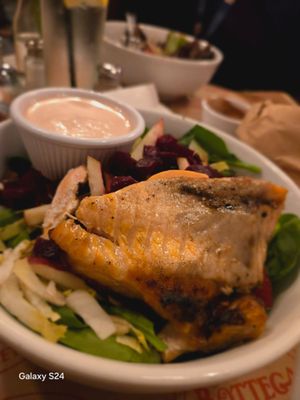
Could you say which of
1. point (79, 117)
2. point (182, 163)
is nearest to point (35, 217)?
point (79, 117)

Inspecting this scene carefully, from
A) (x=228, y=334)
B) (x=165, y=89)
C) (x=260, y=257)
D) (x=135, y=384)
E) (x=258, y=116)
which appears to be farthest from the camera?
(x=165, y=89)

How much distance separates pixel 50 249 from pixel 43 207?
0.62ft

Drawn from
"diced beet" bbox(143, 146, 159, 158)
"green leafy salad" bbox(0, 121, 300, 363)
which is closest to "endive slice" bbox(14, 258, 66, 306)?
"green leafy salad" bbox(0, 121, 300, 363)

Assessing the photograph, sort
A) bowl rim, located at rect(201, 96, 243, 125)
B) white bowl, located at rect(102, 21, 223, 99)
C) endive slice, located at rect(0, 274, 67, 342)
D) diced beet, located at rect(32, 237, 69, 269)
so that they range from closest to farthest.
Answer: endive slice, located at rect(0, 274, 67, 342)
diced beet, located at rect(32, 237, 69, 269)
bowl rim, located at rect(201, 96, 243, 125)
white bowl, located at rect(102, 21, 223, 99)

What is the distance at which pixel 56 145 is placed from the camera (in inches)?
42.3

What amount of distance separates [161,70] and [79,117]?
3.61 feet

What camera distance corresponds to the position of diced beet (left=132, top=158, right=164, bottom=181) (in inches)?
43.5

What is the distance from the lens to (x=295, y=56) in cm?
393

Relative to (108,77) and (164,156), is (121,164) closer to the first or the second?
(164,156)

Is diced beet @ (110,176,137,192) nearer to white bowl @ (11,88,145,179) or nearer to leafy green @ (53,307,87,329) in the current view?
white bowl @ (11,88,145,179)

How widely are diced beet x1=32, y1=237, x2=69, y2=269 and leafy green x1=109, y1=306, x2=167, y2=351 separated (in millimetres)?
151

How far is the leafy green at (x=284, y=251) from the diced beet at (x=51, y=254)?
0.55 m

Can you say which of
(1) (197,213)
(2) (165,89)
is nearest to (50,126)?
(1) (197,213)

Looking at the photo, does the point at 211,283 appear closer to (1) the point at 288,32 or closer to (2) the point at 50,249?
(2) the point at 50,249
